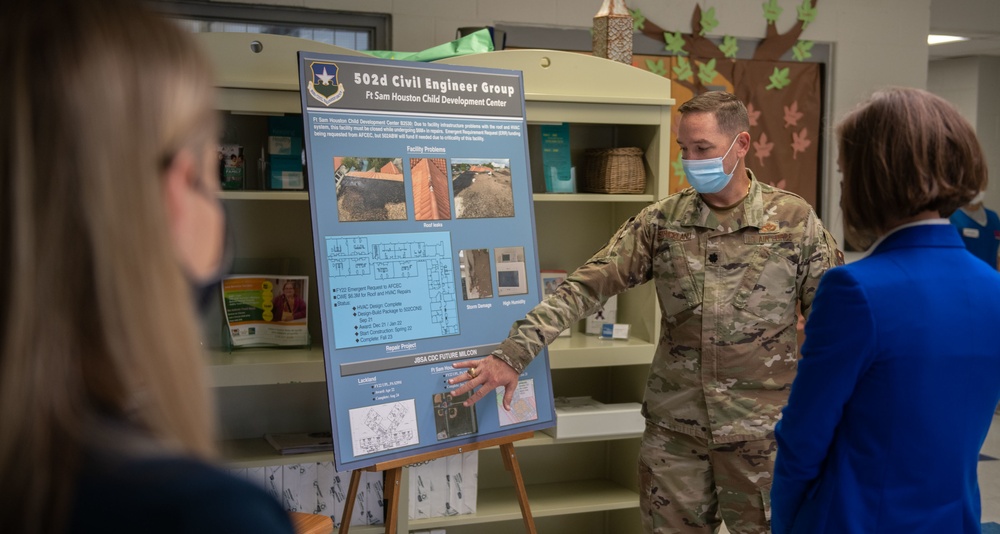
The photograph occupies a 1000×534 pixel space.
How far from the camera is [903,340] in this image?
4.61 ft

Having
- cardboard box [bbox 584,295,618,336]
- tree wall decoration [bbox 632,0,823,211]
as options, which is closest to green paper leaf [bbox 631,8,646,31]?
tree wall decoration [bbox 632,0,823,211]

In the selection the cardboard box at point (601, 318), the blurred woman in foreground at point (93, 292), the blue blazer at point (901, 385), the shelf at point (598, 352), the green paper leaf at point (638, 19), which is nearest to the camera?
the blurred woman in foreground at point (93, 292)

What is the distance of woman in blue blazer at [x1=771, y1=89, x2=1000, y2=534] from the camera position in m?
1.41

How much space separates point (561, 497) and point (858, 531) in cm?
209

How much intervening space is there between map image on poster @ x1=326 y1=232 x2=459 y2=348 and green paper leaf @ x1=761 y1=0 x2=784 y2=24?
2.46m

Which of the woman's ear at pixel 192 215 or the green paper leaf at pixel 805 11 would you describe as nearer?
the woman's ear at pixel 192 215

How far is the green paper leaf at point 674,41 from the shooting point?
4059 millimetres

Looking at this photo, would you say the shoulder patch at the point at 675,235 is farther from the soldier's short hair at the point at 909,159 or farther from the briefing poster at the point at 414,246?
the soldier's short hair at the point at 909,159

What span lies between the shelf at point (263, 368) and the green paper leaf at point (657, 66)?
2054 mm

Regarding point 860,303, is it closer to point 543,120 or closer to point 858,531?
point 858,531

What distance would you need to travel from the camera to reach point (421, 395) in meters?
2.45

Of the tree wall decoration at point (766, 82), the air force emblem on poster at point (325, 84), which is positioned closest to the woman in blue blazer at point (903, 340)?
the air force emblem on poster at point (325, 84)

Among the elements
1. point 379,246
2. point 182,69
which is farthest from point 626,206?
point 182,69

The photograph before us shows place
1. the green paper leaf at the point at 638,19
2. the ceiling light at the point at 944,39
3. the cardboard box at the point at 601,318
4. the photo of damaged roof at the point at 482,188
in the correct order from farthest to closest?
the ceiling light at the point at 944,39 < the green paper leaf at the point at 638,19 < the cardboard box at the point at 601,318 < the photo of damaged roof at the point at 482,188
